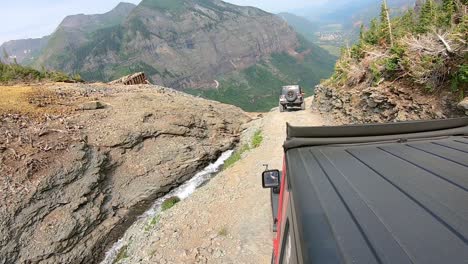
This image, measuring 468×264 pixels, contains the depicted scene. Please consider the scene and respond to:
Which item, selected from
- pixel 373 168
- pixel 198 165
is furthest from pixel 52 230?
pixel 373 168

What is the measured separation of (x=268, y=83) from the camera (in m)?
189

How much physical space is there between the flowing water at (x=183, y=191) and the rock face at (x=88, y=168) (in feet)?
1.30

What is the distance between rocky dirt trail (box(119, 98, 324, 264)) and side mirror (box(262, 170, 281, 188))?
3374mm

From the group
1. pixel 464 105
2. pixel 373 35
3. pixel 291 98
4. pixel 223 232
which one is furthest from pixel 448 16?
pixel 291 98

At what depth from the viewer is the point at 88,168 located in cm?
1562

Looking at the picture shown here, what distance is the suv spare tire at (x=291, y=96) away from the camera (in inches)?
1013

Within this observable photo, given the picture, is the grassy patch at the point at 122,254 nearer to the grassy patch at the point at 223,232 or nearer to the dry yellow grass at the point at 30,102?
the grassy patch at the point at 223,232

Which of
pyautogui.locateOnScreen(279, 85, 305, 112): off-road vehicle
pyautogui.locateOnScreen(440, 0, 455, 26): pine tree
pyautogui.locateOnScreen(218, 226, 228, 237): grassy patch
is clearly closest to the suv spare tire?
pyautogui.locateOnScreen(279, 85, 305, 112): off-road vehicle

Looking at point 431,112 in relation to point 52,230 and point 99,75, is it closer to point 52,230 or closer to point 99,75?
point 52,230

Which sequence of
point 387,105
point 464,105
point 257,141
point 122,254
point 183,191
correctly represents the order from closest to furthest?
point 464,105
point 122,254
point 387,105
point 183,191
point 257,141

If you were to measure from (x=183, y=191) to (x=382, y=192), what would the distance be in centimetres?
1437

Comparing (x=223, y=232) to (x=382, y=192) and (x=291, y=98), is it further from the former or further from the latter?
(x=291, y=98)

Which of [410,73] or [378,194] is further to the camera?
[410,73]

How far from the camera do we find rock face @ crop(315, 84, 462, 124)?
10484mm
